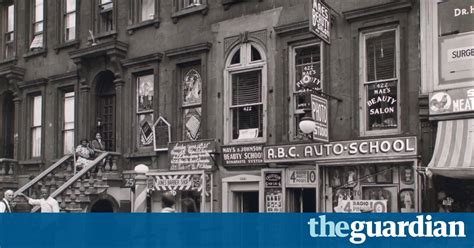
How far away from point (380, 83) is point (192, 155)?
5.74 m

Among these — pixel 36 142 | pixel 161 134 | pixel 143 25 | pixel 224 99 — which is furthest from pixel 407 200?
pixel 36 142

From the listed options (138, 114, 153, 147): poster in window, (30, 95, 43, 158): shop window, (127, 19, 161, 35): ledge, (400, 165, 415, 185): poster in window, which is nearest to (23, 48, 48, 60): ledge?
(30, 95, 43, 158): shop window

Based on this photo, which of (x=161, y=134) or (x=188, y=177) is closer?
(x=188, y=177)

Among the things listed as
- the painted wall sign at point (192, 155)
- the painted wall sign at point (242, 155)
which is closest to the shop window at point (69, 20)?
the painted wall sign at point (192, 155)

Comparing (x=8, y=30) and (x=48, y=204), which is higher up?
(x=8, y=30)

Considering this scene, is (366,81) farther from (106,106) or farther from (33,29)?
(33,29)

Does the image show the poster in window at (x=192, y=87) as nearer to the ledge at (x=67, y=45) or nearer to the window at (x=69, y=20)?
the ledge at (x=67, y=45)

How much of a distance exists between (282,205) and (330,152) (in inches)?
81.8

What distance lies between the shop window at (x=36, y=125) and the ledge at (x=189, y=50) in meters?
6.48

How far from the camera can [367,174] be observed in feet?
50.9

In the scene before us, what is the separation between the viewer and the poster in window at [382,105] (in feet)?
50.8

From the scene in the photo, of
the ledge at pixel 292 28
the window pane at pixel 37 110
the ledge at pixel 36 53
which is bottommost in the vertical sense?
the window pane at pixel 37 110

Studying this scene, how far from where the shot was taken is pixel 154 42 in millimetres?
20234

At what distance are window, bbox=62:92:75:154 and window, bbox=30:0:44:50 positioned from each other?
7.58ft
